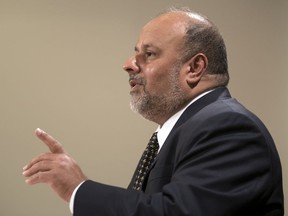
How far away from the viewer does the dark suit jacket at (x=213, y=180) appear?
0.86 m

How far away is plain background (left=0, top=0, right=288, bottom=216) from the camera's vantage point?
2172 millimetres

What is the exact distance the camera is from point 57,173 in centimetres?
94

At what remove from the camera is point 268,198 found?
98 cm

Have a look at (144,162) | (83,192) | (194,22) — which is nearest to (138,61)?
(194,22)

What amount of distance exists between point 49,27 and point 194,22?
1241mm

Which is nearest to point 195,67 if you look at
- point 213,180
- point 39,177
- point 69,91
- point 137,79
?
point 137,79

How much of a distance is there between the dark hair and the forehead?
0.03 meters

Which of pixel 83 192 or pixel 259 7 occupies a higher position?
pixel 259 7

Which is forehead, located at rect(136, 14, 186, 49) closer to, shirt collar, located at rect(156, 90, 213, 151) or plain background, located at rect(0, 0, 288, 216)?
shirt collar, located at rect(156, 90, 213, 151)

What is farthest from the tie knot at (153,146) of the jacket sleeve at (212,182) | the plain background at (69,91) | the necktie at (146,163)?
the plain background at (69,91)

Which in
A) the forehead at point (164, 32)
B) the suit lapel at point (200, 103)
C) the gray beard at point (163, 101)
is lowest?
the suit lapel at point (200, 103)

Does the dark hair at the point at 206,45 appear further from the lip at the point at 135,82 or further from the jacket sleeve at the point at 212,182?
the jacket sleeve at the point at 212,182

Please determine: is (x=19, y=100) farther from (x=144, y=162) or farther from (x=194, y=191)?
(x=194, y=191)

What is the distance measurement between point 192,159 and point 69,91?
57.1 inches
